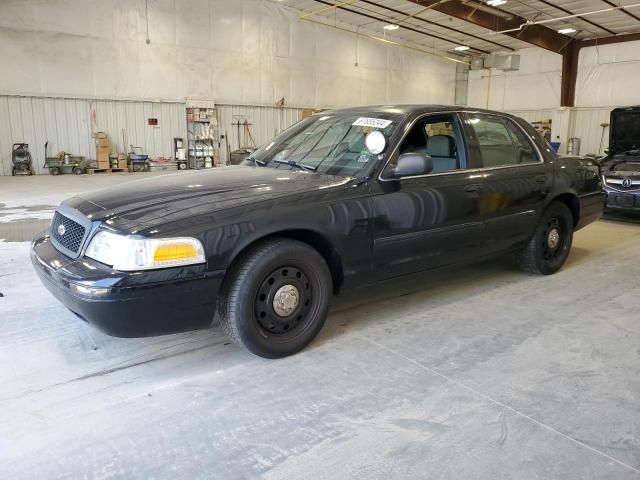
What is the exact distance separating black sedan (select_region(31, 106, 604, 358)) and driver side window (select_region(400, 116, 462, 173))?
0.01m

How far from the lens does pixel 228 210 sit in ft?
8.48

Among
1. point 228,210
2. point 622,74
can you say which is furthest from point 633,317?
point 622,74

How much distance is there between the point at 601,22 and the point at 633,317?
17137 mm

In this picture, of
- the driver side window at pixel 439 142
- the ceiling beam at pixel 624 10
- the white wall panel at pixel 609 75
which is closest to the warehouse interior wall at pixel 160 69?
the white wall panel at pixel 609 75

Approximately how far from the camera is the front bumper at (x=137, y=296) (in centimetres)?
233

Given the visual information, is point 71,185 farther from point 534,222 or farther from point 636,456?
point 636,456

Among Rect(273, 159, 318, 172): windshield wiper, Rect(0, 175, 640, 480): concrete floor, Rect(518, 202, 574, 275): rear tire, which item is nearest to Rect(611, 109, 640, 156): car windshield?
Rect(518, 202, 574, 275): rear tire

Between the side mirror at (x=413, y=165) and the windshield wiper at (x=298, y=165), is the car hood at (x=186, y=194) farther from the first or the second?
the side mirror at (x=413, y=165)

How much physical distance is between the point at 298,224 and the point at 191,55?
15.7m

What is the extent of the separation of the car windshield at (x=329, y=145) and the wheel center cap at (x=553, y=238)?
201 cm

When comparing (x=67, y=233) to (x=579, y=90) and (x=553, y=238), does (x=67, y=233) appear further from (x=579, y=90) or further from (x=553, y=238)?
(x=579, y=90)

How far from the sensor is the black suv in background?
23.4 ft

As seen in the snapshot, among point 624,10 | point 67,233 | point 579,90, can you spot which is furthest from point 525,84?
point 67,233

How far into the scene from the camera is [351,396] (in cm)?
248
